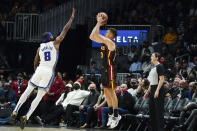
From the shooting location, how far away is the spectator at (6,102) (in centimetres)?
1670

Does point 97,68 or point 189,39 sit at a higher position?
point 189,39

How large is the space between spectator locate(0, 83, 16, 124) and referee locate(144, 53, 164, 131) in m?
5.60

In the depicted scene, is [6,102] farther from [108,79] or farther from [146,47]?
[108,79]

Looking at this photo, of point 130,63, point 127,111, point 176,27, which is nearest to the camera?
point 127,111

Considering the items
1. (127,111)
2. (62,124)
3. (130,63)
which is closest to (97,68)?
(130,63)

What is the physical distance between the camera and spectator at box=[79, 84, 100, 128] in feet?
53.9

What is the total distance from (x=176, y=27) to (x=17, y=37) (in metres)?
7.04

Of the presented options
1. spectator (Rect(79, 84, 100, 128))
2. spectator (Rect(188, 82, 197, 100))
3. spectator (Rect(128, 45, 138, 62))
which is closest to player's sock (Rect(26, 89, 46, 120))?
spectator (Rect(188, 82, 197, 100))

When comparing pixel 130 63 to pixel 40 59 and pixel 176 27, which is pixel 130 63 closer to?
pixel 176 27

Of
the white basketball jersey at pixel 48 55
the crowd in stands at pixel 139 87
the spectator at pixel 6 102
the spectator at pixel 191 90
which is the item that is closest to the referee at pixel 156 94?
the crowd in stands at pixel 139 87

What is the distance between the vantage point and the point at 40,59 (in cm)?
1220

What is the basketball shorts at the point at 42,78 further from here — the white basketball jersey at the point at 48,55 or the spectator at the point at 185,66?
the spectator at the point at 185,66

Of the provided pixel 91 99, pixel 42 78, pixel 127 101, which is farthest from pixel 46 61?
pixel 91 99

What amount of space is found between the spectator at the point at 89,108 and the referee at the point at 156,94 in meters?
3.71
